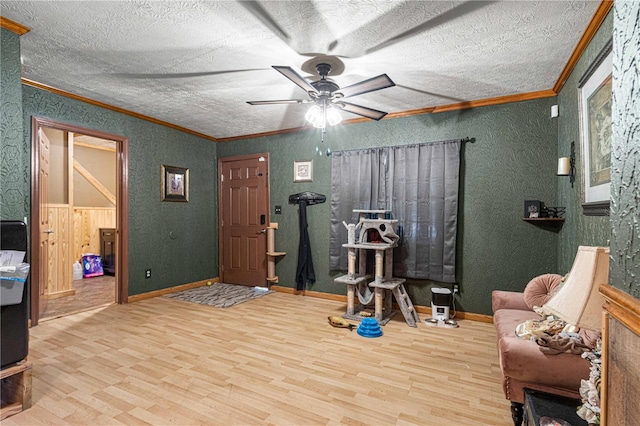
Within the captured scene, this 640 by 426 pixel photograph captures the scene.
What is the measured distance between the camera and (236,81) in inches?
127

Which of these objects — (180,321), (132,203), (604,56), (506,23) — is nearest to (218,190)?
(132,203)

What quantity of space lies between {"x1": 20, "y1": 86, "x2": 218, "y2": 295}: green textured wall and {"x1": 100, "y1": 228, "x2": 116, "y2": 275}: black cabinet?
2206 mm

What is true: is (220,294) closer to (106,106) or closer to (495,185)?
(106,106)

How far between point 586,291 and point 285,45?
2.47 meters

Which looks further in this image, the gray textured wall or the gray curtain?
the gray curtain

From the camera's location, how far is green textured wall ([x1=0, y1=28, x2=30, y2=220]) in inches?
87.4

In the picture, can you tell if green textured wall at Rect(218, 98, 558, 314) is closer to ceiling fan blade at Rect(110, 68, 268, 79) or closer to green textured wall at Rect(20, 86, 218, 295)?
ceiling fan blade at Rect(110, 68, 268, 79)

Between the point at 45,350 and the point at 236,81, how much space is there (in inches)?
121

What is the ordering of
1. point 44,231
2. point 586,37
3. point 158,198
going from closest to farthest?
point 586,37 → point 44,231 → point 158,198

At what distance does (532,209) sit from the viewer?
11.1 feet

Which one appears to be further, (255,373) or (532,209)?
(532,209)

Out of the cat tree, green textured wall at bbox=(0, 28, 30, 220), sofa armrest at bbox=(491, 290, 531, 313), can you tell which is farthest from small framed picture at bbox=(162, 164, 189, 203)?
sofa armrest at bbox=(491, 290, 531, 313)

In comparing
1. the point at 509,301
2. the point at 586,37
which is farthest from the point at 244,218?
the point at 586,37

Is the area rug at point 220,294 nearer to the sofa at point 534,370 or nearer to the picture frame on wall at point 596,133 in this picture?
the sofa at point 534,370
